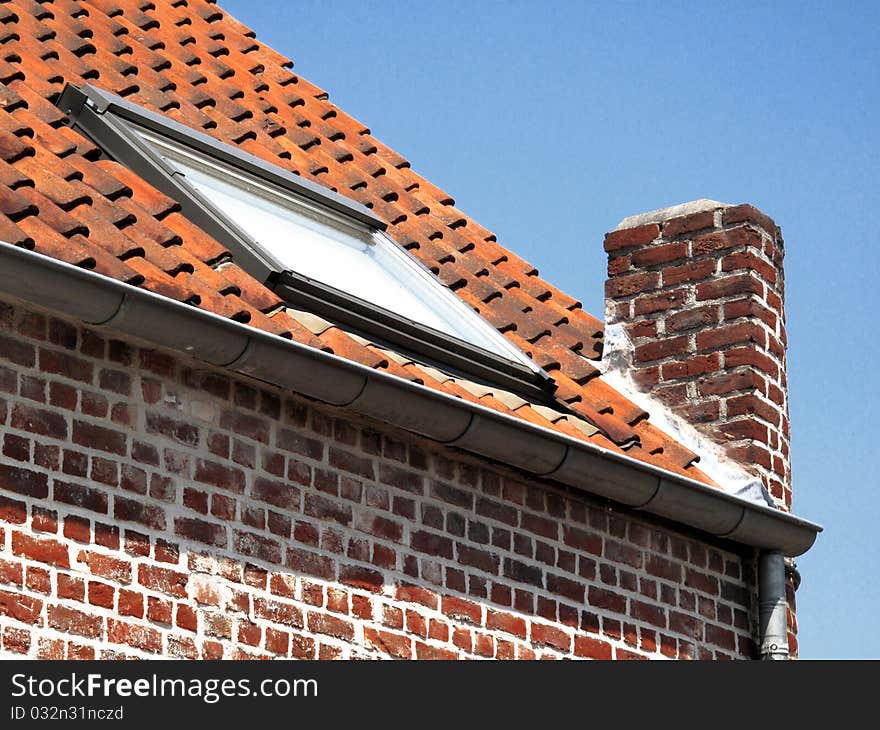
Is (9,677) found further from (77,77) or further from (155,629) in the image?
(77,77)

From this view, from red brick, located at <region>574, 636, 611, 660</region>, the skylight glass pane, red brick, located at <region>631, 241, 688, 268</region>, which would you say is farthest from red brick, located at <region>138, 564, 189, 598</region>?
red brick, located at <region>631, 241, 688, 268</region>

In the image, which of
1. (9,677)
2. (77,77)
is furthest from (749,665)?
(77,77)

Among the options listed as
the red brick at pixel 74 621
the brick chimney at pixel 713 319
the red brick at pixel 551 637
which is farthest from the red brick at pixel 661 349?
the red brick at pixel 74 621

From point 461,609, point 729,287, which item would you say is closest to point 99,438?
point 461,609

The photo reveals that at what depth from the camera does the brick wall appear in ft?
17.5

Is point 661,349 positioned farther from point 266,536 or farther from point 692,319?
point 266,536

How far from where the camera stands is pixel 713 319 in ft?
26.4

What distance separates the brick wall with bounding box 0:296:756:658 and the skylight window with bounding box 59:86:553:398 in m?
0.56

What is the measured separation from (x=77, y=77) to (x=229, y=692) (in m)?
3.28

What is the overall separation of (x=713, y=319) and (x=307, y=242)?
1.95 metres

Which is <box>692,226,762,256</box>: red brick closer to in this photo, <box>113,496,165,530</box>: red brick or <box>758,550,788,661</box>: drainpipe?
<box>758,550,788,661</box>: drainpipe

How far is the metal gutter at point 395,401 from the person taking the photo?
5340 mm

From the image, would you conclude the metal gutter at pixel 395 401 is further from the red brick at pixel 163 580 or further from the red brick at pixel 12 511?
the red brick at pixel 163 580

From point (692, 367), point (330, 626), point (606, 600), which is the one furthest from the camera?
point (692, 367)
